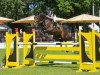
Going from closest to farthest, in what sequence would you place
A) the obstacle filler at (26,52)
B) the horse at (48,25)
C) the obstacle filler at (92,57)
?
the obstacle filler at (92,57) → the obstacle filler at (26,52) → the horse at (48,25)

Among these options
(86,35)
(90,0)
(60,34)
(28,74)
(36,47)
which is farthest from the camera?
(90,0)

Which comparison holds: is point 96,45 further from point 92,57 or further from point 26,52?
point 26,52

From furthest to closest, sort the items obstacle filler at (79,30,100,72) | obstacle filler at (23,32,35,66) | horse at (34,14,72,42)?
horse at (34,14,72,42), obstacle filler at (23,32,35,66), obstacle filler at (79,30,100,72)

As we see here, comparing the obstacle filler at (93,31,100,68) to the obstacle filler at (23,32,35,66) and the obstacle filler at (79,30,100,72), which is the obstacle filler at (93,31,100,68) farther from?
the obstacle filler at (23,32,35,66)

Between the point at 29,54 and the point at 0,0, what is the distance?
4574cm

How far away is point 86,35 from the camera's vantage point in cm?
1470

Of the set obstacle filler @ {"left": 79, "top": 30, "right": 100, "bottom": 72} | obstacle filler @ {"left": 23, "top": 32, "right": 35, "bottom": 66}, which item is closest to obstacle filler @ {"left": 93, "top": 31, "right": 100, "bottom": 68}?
obstacle filler @ {"left": 79, "top": 30, "right": 100, "bottom": 72}

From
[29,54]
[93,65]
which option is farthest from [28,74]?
[29,54]

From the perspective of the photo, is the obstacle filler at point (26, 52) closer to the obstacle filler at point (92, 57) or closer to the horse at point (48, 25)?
the horse at point (48, 25)

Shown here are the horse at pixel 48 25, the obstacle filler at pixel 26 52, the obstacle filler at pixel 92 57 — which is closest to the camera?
the obstacle filler at pixel 92 57

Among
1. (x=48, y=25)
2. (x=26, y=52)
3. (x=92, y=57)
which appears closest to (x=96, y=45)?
(x=92, y=57)

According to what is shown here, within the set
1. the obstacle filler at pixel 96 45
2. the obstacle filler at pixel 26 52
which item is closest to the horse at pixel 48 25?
the obstacle filler at pixel 26 52

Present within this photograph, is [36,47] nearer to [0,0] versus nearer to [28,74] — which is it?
[28,74]

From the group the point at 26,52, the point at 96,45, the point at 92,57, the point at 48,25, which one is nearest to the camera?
the point at 92,57
